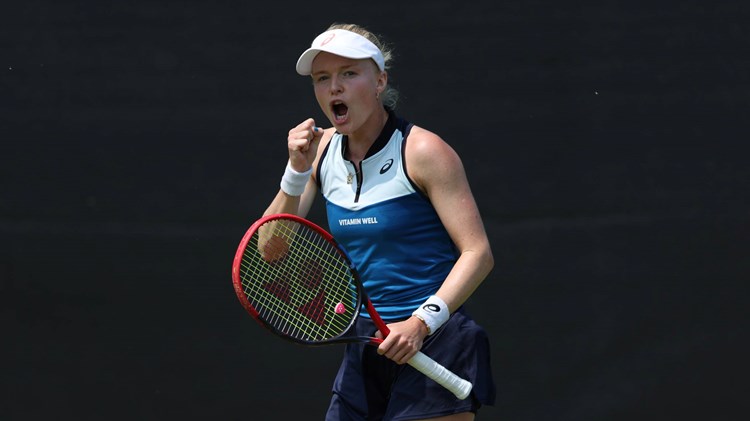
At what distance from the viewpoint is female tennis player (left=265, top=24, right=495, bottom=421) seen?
2873mm

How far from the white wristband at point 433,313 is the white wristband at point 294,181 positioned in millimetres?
456

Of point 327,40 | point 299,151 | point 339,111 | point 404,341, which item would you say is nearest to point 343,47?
point 327,40

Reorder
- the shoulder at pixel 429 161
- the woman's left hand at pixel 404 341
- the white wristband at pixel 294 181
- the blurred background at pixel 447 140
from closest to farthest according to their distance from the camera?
1. the woman's left hand at pixel 404 341
2. the shoulder at pixel 429 161
3. the white wristband at pixel 294 181
4. the blurred background at pixel 447 140

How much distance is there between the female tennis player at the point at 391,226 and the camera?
287 cm

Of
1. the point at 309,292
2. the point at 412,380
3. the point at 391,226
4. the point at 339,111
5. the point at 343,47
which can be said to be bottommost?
the point at 412,380

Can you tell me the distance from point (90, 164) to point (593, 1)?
1.89 m

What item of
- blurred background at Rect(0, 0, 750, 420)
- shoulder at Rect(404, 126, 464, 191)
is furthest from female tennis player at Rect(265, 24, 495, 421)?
blurred background at Rect(0, 0, 750, 420)

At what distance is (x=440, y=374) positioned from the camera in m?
2.84

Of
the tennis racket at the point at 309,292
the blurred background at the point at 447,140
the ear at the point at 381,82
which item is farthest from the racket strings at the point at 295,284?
the blurred background at the point at 447,140

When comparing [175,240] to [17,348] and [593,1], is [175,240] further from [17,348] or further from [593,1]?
[593,1]

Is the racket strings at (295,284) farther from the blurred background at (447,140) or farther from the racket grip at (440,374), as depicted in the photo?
the blurred background at (447,140)

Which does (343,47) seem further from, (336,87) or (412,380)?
(412,380)

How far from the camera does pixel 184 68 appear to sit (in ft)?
14.2

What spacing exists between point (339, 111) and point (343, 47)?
Result: 166 mm
